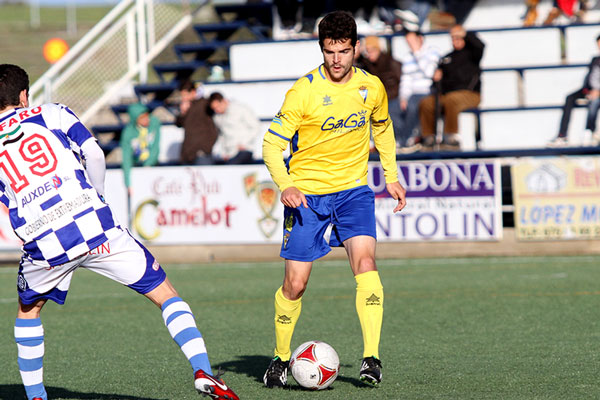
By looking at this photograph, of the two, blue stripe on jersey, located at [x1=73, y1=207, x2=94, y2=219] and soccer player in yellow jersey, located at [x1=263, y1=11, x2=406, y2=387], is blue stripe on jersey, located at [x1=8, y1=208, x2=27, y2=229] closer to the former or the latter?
blue stripe on jersey, located at [x1=73, y1=207, x2=94, y2=219]

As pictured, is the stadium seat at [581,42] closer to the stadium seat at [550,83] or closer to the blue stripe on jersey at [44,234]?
the stadium seat at [550,83]

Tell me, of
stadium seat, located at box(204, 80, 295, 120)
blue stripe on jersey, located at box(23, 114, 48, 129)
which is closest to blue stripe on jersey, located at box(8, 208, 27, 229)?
blue stripe on jersey, located at box(23, 114, 48, 129)

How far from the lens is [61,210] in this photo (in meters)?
5.03

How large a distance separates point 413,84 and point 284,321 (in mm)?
9921

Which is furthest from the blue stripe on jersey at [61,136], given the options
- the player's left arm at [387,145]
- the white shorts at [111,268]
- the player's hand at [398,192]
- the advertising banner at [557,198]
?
the advertising banner at [557,198]

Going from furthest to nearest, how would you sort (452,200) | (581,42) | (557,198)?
(581,42), (452,200), (557,198)

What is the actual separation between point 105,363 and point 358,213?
2242 millimetres

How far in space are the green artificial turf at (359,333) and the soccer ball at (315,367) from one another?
82 millimetres

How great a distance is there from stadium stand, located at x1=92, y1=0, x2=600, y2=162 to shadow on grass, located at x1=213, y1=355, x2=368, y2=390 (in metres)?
7.98

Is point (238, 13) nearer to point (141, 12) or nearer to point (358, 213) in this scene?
point (141, 12)

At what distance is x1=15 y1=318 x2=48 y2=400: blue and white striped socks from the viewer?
532 cm

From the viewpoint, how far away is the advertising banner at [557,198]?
525 inches

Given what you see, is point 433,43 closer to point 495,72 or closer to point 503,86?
point 495,72

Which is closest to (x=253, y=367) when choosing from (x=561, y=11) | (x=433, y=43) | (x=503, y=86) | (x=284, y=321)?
(x=284, y=321)
